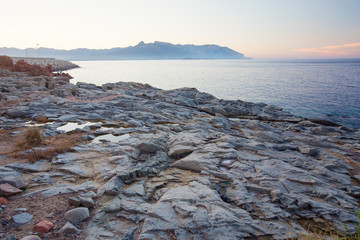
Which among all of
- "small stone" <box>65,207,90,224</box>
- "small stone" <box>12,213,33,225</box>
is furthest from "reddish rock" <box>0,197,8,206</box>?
"small stone" <box>65,207,90,224</box>

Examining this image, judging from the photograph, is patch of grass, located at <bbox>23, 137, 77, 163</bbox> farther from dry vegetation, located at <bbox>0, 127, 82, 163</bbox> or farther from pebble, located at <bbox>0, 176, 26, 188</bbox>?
pebble, located at <bbox>0, 176, 26, 188</bbox>

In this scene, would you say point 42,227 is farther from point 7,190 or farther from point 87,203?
point 7,190

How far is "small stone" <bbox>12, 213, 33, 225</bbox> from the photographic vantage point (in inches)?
245

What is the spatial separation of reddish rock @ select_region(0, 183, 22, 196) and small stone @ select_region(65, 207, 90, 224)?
2.64 m

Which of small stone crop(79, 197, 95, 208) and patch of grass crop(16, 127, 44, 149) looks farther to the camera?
patch of grass crop(16, 127, 44, 149)

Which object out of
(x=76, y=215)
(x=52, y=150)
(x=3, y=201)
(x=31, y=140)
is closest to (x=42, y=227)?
(x=76, y=215)

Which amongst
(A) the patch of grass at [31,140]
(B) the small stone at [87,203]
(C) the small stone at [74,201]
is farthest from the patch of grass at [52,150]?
(B) the small stone at [87,203]

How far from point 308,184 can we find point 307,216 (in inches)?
98.5

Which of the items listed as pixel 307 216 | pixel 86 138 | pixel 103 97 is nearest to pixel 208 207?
pixel 307 216

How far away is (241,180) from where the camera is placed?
963 cm

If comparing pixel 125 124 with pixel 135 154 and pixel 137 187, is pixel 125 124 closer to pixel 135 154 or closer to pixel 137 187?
pixel 135 154

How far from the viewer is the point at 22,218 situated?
251 inches

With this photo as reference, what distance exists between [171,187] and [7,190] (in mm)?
6003

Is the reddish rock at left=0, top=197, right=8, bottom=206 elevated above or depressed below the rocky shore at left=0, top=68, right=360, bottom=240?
above
